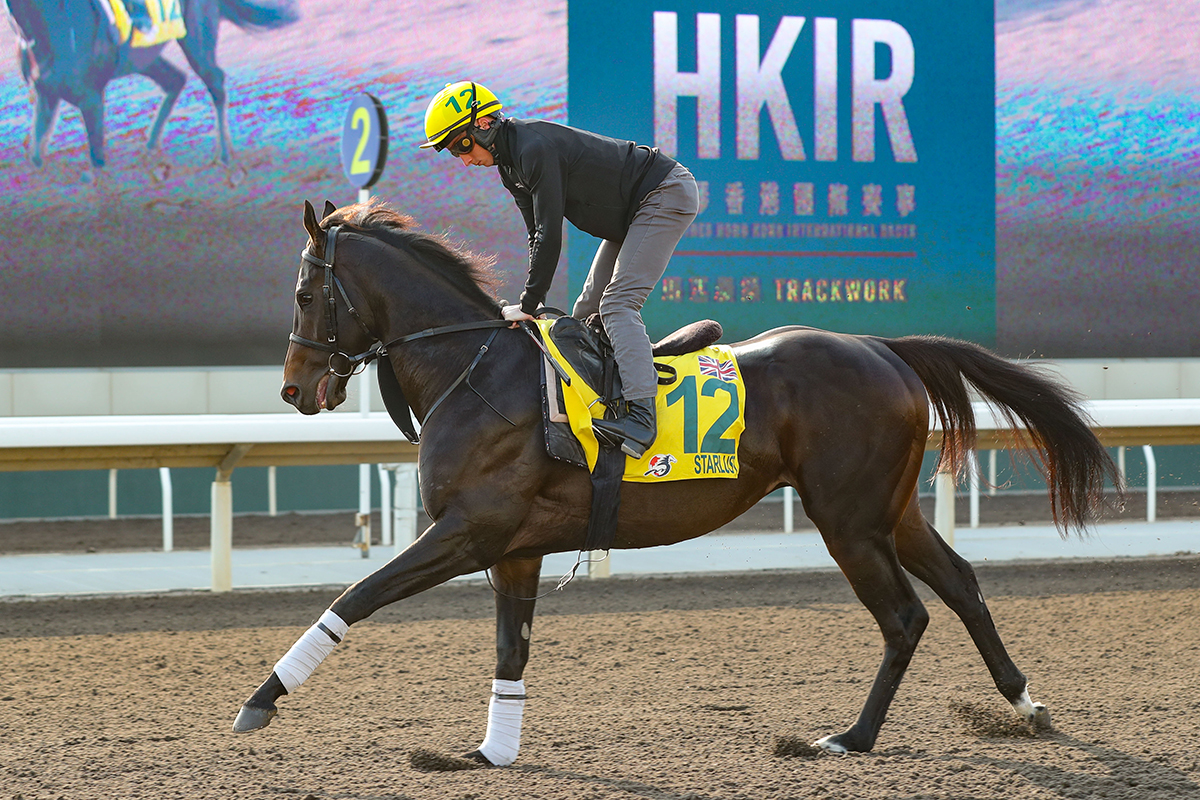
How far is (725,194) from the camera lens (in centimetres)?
950

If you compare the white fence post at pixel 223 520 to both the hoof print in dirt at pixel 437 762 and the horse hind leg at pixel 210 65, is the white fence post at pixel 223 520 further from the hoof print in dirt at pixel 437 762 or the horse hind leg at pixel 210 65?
the horse hind leg at pixel 210 65

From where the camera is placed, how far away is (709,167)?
9.50 meters

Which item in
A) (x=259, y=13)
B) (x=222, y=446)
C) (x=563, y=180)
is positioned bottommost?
A: (x=222, y=446)

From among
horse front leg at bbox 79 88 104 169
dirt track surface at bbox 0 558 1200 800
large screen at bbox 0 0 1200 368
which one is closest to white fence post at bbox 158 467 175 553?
dirt track surface at bbox 0 558 1200 800

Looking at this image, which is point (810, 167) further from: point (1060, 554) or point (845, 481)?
point (845, 481)

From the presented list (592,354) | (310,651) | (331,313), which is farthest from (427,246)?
(310,651)

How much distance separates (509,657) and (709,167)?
264 inches

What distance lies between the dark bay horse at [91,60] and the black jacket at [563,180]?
625cm

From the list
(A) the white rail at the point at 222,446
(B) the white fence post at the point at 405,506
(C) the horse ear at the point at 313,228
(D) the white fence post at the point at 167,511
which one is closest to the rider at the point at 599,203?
(C) the horse ear at the point at 313,228

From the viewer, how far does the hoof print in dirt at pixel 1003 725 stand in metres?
3.60

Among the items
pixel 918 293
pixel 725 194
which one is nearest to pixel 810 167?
pixel 725 194

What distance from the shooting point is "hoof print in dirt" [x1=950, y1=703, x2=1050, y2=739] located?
360 centimetres

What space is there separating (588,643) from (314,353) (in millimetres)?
2266

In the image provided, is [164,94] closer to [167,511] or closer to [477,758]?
[167,511]
